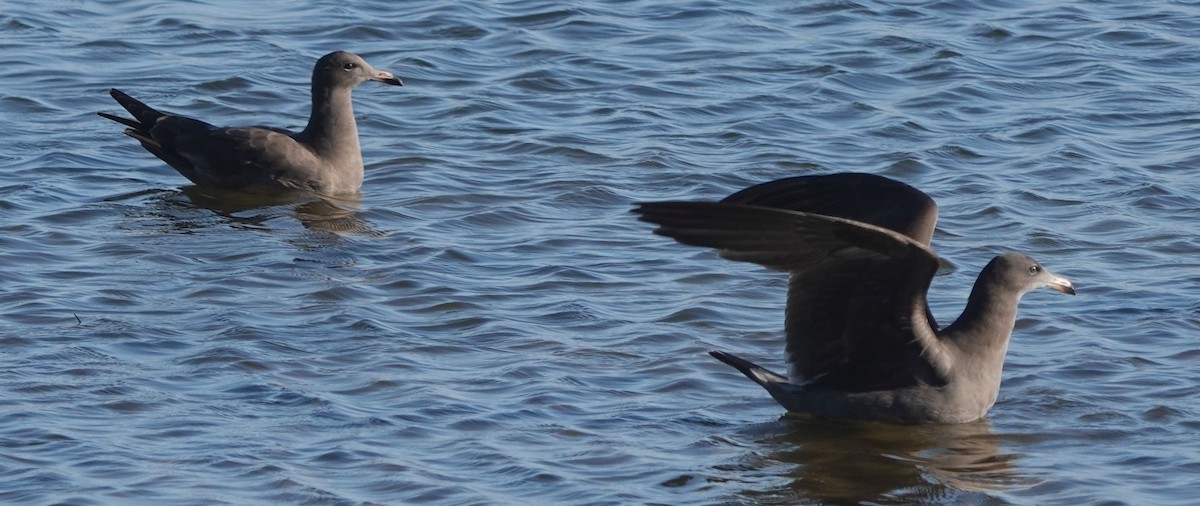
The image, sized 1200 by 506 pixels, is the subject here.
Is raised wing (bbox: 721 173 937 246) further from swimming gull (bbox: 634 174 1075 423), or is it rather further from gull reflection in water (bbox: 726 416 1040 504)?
gull reflection in water (bbox: 726 416 1040 504)

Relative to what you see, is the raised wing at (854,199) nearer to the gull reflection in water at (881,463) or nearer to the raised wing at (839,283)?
the raised wing at (839,283)

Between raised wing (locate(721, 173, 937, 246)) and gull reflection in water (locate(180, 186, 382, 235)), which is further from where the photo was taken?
gull reflection in water (locate(180, 186, 382, 235))

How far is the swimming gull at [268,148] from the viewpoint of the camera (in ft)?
36.3

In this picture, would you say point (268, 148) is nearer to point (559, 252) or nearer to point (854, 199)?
point (559, 252)

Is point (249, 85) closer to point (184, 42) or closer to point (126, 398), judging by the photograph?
point (184, 42)

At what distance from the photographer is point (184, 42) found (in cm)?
1405

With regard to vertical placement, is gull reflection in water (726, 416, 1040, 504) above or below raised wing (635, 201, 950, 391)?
below

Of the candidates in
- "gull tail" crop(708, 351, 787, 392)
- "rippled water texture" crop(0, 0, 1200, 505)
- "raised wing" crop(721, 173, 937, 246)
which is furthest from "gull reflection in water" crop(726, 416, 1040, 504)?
"raised wing" crop(721, 173, 937, 246)

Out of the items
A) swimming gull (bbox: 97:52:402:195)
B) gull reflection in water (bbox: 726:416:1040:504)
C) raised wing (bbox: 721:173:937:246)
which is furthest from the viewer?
swimming gull (bbox: 97:52:402:195)

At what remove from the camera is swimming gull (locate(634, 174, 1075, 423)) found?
709 cm

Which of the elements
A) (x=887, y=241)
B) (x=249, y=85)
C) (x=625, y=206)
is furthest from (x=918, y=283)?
(x=249, y=85)

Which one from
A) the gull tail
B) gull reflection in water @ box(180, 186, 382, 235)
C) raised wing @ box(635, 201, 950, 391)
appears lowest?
gull reflection in water @ box(180, 186, 382, 235)

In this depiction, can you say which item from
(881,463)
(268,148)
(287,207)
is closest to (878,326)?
(881,463)

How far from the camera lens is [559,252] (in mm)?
9891
